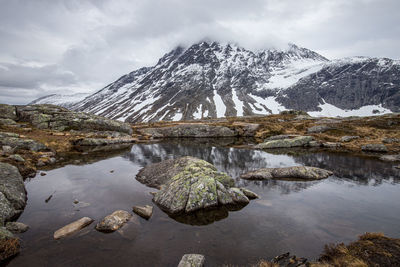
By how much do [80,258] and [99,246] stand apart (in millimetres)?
984

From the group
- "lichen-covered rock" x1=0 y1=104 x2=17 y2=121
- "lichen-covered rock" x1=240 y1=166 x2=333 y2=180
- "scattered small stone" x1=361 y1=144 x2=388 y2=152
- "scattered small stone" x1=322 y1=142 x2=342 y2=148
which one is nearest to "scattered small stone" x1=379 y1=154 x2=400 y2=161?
"scattered small stone" x1=361 y1=144 x2=388 y2=152

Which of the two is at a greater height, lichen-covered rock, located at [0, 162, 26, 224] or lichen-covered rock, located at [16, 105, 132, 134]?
lichen-covered rock, located at [16, 105, 132, 134]

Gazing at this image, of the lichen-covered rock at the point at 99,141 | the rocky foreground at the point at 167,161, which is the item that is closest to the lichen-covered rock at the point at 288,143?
the rocky foreground at the point at 167,161

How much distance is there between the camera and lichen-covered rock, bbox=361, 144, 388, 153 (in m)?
36.1

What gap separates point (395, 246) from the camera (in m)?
8.83

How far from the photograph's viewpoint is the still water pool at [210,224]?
9.56 metres

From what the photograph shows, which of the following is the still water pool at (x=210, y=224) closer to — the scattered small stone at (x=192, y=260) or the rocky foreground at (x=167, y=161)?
the scattered small stone at (x=192, y=260)

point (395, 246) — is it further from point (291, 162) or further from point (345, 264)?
point (291, 162)

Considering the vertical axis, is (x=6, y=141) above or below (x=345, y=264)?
above

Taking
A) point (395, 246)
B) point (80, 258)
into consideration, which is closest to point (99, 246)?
point (80, 258)

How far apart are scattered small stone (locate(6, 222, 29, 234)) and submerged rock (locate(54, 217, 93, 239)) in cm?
188

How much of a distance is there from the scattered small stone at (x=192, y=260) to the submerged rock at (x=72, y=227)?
22.0 feet

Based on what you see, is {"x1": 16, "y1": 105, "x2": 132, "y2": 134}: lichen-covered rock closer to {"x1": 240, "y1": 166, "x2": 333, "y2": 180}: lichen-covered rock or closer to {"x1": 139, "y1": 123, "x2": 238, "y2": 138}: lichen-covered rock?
{"x1": 139, "y1": 123, "x2": 238, "y2": 138}: lichen-covered rock

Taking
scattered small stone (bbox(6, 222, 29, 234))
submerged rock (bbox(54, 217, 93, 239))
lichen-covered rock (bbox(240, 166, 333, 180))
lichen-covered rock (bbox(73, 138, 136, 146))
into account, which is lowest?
lichen-covered rock (bbox(240, 166, 333, 180))
